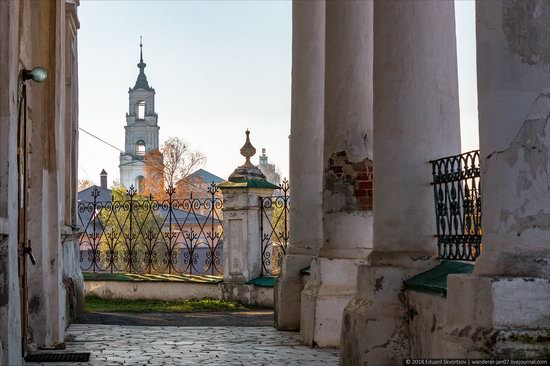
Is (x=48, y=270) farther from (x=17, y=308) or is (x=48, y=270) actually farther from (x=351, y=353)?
(x=351, y=353)

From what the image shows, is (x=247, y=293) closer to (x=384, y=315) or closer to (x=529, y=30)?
(x=384, y=315)

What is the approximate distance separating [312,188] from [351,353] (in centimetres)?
524

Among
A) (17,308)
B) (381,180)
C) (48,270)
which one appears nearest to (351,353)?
(381,180)

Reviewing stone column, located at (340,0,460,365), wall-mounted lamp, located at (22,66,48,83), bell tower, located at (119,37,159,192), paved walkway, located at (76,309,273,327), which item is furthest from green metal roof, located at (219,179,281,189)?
bell tower, located at (119,37,159,192)

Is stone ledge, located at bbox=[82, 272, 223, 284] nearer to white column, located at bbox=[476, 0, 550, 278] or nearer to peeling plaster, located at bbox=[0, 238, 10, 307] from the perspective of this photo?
peeling plaster, located at bbox=[0, 238, 10, 307]

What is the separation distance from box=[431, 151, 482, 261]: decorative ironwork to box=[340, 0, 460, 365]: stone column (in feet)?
0.56

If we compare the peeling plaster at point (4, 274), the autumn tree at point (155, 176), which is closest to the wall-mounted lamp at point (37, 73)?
the peeling plaster at point (4, 274)

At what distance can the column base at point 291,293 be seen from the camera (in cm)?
1262

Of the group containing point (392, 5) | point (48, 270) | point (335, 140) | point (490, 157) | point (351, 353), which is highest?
point (392, 5)

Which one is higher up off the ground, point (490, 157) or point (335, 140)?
point (335, 140)

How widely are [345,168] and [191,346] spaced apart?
2.86m

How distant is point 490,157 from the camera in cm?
543

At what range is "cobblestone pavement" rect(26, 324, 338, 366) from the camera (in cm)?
950

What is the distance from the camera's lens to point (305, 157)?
1300cm
